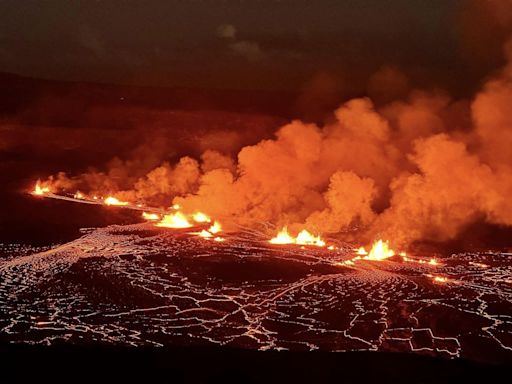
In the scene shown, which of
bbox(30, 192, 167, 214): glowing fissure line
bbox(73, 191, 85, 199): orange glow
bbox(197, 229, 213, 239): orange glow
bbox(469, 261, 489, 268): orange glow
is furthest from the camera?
bbox(73, 191, 85, 199): orange glow

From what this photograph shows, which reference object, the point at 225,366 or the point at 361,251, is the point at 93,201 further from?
the point at 225,366

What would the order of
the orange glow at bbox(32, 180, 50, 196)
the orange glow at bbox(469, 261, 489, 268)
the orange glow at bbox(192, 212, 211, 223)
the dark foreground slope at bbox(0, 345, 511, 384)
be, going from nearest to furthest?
1. the dark foreground slope at bbox(0, 345, 511, 384)
2. the orange glow at bbox(469, 261, 489, 268)
3. the orange glow at bbox(192, 212, 211, 223)
4. the orange glow at bbox(32, 180, 50, 196)

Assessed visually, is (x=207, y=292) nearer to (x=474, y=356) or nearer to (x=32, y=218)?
(x=474, y=356)

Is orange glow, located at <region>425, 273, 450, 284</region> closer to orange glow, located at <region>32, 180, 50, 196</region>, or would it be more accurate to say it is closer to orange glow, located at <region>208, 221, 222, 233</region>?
orange glow, located at <region>208, 221, 222, 233</region>

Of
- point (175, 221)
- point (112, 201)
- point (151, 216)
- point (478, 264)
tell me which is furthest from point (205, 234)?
point (478, 264)

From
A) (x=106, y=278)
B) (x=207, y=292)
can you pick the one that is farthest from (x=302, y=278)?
(x=106, y=278)

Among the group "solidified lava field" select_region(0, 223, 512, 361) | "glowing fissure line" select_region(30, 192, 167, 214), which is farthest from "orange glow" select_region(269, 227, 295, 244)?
"glowing fissure line" select_region(30, 192, 167, 214)
